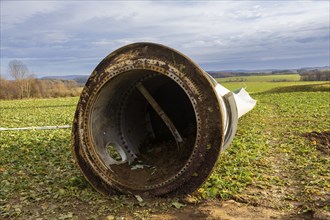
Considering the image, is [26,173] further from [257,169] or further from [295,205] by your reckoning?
[295,205]

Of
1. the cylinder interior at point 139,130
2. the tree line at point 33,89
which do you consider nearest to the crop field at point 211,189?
the cylinder interior at point 139,130

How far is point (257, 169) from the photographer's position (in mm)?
7547

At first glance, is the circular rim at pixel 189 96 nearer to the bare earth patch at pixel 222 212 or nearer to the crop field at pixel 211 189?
the crop field at pixel 211 189

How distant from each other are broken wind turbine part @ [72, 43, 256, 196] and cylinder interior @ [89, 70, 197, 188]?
0.02 meters

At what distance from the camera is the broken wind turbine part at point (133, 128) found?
215 inches

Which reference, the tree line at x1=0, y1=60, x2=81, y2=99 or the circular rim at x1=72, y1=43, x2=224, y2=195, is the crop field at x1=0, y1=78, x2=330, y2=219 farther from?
the tree line at x1=0, y1=60, x2=81, y2=99

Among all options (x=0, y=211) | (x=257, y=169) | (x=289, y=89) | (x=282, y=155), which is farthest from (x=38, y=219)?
(x=289, y=89)

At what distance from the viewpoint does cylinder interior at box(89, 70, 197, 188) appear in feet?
20.3

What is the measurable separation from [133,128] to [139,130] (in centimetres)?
21

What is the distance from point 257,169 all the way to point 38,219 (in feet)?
14.5

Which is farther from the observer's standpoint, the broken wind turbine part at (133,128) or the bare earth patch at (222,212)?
the broken wind turbine part at (133,128)

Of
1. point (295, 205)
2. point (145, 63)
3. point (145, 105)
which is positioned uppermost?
point (145, 63)

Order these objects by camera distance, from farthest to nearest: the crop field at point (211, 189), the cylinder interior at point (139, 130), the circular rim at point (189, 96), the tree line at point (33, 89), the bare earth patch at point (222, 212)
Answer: the tree line at point (33, 89)
the cylinder interior at point (139, 130)
the circular rim at point (189, 96)
the crop field at point (211, 189)
the bare earth patch at point (222, 212)

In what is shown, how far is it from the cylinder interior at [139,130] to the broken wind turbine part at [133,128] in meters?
0.02
